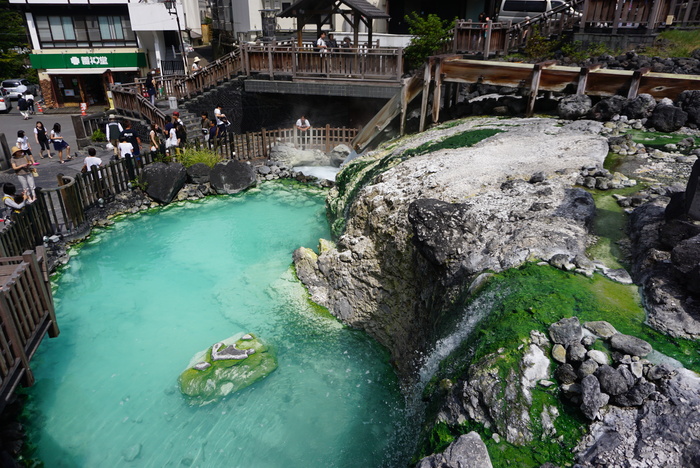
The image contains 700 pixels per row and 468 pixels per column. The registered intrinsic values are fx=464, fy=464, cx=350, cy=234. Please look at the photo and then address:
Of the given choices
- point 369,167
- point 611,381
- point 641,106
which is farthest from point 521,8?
point 611,381

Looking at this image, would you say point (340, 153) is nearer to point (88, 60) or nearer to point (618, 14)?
point (618, 14)

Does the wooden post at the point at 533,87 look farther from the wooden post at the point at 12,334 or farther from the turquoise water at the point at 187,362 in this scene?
the wooden post at the point at 12,334

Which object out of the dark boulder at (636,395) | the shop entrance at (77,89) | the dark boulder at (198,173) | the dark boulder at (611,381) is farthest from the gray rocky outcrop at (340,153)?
the shop entrance at (77,89)

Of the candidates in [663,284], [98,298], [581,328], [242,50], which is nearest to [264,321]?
[98,298]

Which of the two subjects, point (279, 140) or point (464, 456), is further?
point (279, 140)

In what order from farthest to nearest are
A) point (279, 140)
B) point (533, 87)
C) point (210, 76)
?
point (210, 76)
point (279, 140)
point (533, 87)

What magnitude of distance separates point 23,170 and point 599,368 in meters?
16.1

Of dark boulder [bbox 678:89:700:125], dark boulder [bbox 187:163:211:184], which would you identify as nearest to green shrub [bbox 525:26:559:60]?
dark boulder [bbox 678:89:700:125]

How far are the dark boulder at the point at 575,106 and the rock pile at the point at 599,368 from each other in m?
9.71

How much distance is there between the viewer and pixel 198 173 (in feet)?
56.7

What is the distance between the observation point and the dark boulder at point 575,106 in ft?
43.2

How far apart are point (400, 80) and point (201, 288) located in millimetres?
12164

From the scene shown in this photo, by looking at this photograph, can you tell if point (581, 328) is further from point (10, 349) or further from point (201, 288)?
point (201, 288)

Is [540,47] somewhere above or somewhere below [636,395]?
above
